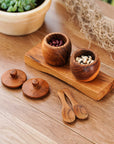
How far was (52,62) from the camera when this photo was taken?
3.40 ft

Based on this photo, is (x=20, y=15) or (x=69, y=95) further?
(x=20, y=15)

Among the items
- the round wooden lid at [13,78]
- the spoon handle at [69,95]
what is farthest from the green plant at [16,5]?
the spoon handle at [69,95]

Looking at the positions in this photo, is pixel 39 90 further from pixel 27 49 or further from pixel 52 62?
pixel 27 49

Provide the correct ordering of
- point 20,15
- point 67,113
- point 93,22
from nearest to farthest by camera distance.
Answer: point 67,113, point 20,15, point 93,22

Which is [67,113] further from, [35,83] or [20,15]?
[20,15]

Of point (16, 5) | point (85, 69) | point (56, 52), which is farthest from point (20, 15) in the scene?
point (85, 69)

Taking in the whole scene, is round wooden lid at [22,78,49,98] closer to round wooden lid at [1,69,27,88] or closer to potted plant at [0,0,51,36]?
round wooden lid at [1,69,27,88]

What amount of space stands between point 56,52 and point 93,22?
0.33m

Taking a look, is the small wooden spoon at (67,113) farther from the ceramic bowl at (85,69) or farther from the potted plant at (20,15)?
the potted plant at (20,15)

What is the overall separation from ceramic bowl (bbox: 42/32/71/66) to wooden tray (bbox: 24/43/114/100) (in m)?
0.03

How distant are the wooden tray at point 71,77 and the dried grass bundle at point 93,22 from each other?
225 mm

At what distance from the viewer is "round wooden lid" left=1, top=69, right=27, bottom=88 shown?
100cm

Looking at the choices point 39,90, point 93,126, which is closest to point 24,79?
point 39,90

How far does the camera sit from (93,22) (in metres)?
1.24
